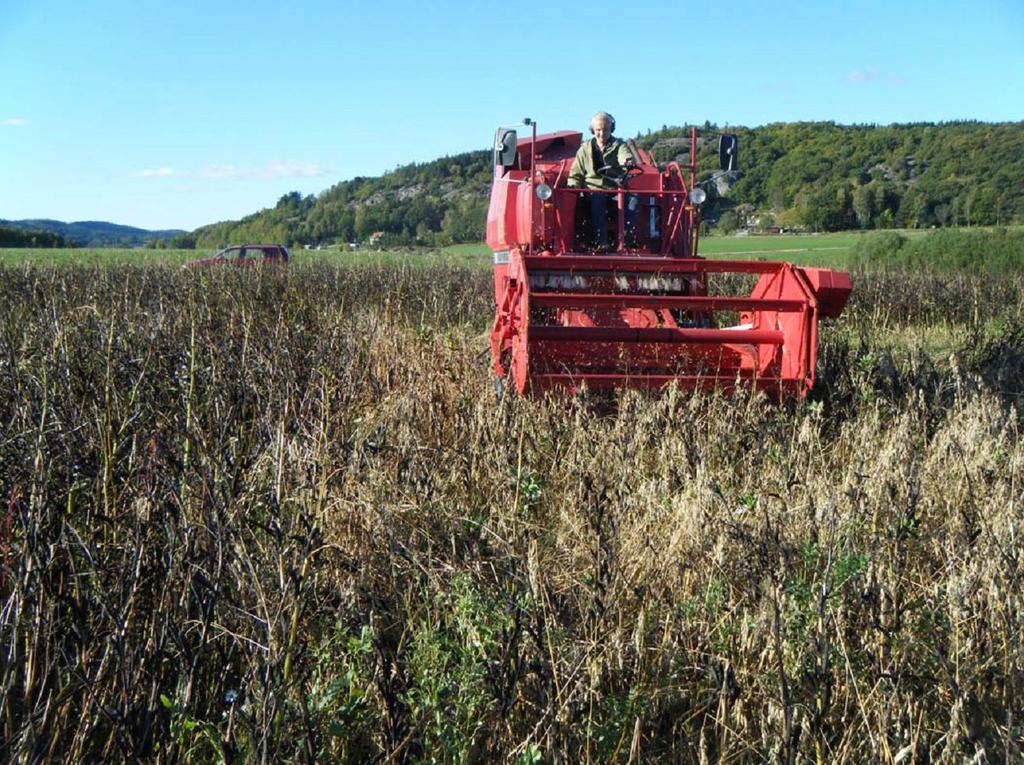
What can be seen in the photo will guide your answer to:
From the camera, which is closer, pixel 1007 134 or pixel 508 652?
pixel 508 652

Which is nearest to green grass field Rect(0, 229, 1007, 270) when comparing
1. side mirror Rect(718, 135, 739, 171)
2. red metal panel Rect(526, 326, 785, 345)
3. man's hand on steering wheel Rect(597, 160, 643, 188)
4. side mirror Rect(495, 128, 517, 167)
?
man's hand on steering wheel Rect(597, 160, 643, 188)

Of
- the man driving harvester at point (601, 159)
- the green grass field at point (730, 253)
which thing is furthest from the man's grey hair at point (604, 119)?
the green grass field at point (730, 253)

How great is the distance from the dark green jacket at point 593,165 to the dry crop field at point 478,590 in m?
3.58

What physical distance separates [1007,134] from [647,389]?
55.2m

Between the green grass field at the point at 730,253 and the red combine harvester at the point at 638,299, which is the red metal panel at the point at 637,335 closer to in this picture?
the red combine harvester at the point at 638,299

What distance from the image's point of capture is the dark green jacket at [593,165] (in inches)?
316

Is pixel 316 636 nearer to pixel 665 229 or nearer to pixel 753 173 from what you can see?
pixel 665 229

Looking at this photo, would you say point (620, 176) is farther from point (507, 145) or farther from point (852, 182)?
point (852, 182)

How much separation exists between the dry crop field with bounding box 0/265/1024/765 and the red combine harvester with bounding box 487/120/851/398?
104 cm

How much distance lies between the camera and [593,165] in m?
8.05

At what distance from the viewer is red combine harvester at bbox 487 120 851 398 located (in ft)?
19.4

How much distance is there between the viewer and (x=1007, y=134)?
5269 centimetres

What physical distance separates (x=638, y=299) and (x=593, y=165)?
2.50 metres

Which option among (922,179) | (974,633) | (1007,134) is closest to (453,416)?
Answer: (974,633)
